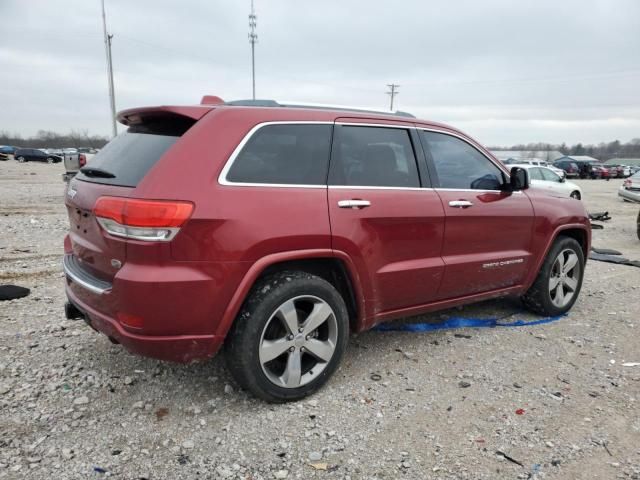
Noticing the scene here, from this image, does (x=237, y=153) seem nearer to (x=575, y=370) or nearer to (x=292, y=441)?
(x=292, y=441)

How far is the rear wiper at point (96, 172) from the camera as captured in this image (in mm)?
2857

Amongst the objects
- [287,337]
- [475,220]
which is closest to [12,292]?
[287,337]

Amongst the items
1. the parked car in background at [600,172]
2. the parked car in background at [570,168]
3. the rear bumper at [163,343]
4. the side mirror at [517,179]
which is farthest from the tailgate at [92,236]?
the parked car in background at [600,172]

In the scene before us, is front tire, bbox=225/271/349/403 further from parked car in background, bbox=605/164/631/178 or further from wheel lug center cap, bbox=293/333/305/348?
parked car in background, bbox=605/164/631/178

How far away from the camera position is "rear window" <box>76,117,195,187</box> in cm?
270

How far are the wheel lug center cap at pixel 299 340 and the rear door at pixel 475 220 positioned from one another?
51.7 inches

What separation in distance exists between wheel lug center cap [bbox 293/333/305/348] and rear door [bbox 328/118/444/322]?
552 mm

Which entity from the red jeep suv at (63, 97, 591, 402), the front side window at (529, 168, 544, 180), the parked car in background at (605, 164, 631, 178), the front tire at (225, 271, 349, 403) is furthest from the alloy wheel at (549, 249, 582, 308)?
the parked car in background at (605, 164, 631, 178)

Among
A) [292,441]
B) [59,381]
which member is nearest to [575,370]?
[292,441]

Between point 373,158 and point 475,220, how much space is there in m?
1.07

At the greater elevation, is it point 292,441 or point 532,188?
point 532,188

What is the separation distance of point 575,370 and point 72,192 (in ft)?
12.3

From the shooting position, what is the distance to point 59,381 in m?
3.20

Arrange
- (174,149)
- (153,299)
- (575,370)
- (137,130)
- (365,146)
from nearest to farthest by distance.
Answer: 1. (153,299)
2. (174,149)
3. (137,130)
4. (365,146)
5. (575,370)
